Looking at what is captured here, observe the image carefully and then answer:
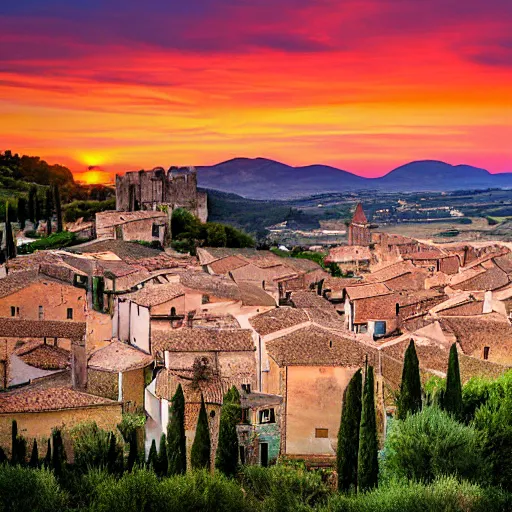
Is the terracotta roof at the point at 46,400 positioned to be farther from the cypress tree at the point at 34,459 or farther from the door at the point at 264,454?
the door at the point at 264,454

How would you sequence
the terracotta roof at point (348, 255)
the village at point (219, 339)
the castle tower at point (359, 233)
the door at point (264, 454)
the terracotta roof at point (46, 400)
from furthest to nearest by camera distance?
the castle tower at point (359, 233)
the terracotta roof at point (348, 255)
the village at point (219, 339)
the door at point (264, 454)
the terracotta roof at point (46, 400)

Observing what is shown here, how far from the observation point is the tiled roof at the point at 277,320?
2630 centimetres

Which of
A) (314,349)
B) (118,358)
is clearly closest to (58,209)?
(118,358)

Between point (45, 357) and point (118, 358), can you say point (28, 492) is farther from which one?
point (45, 357)

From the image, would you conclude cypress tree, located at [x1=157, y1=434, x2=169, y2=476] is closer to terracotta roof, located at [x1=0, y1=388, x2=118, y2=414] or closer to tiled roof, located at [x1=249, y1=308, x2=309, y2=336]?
terracotta roof, located at [x1=0, y1=388, x2=118, y2=414]

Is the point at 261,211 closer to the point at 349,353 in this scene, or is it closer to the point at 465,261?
the point at 465,261

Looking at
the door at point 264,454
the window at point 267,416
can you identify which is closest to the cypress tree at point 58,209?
the window at point 267,416

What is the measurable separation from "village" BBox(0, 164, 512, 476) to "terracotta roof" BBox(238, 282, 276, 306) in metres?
0.09

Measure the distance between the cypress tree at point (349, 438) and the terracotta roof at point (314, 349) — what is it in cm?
245

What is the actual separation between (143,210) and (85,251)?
10.1 metres

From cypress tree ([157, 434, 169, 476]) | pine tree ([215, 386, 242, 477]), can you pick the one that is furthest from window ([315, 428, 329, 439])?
cypress tree ([157, 434, 169, 476])

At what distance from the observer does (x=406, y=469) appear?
20.6 metres

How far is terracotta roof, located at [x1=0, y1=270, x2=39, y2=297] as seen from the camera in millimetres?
29578

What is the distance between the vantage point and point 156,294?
1132 inches
